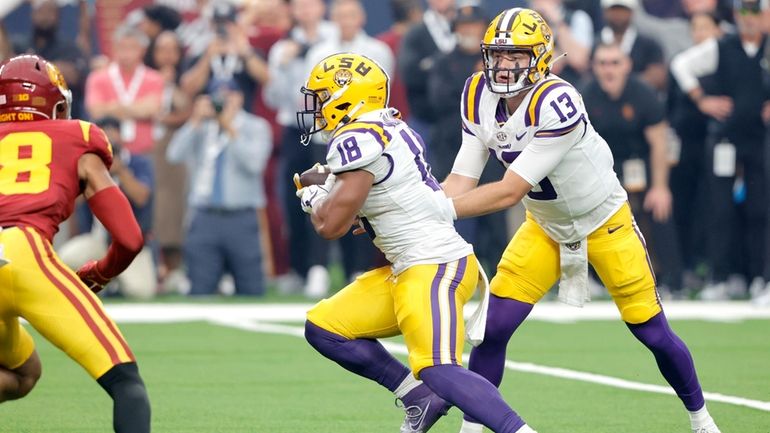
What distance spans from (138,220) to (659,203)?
14.2 ft

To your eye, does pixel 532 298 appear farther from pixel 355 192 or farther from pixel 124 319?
pixel 124 319

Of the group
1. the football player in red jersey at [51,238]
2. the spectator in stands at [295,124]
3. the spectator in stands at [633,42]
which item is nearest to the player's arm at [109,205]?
the football player in red jersey at [51,238]

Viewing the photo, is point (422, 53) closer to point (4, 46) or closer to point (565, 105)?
point (4, 46)

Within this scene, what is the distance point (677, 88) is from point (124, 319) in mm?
5111

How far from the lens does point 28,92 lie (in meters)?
4.95

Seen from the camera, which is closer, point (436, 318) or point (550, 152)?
point (436, 318)

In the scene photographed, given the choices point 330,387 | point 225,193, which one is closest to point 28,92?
point 330,387

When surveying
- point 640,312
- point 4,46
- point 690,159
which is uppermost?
point 640,312

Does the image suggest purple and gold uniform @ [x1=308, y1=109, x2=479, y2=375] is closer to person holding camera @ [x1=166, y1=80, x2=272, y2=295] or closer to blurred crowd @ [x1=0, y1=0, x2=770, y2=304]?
blurred crowd @ [x1=0, y1=0, x2=770, y2=304]

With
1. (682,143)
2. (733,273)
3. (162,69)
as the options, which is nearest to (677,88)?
(682,143)

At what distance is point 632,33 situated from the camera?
39.8 feet

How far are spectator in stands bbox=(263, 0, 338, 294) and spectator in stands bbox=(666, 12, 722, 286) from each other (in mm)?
3082

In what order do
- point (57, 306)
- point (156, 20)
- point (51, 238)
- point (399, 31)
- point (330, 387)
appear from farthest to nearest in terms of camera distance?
point (156, 20)
point (399, 31)
point (330, 387)
point (51, 238)
point (57, 306)

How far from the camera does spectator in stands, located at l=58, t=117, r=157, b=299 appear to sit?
11523 mm
